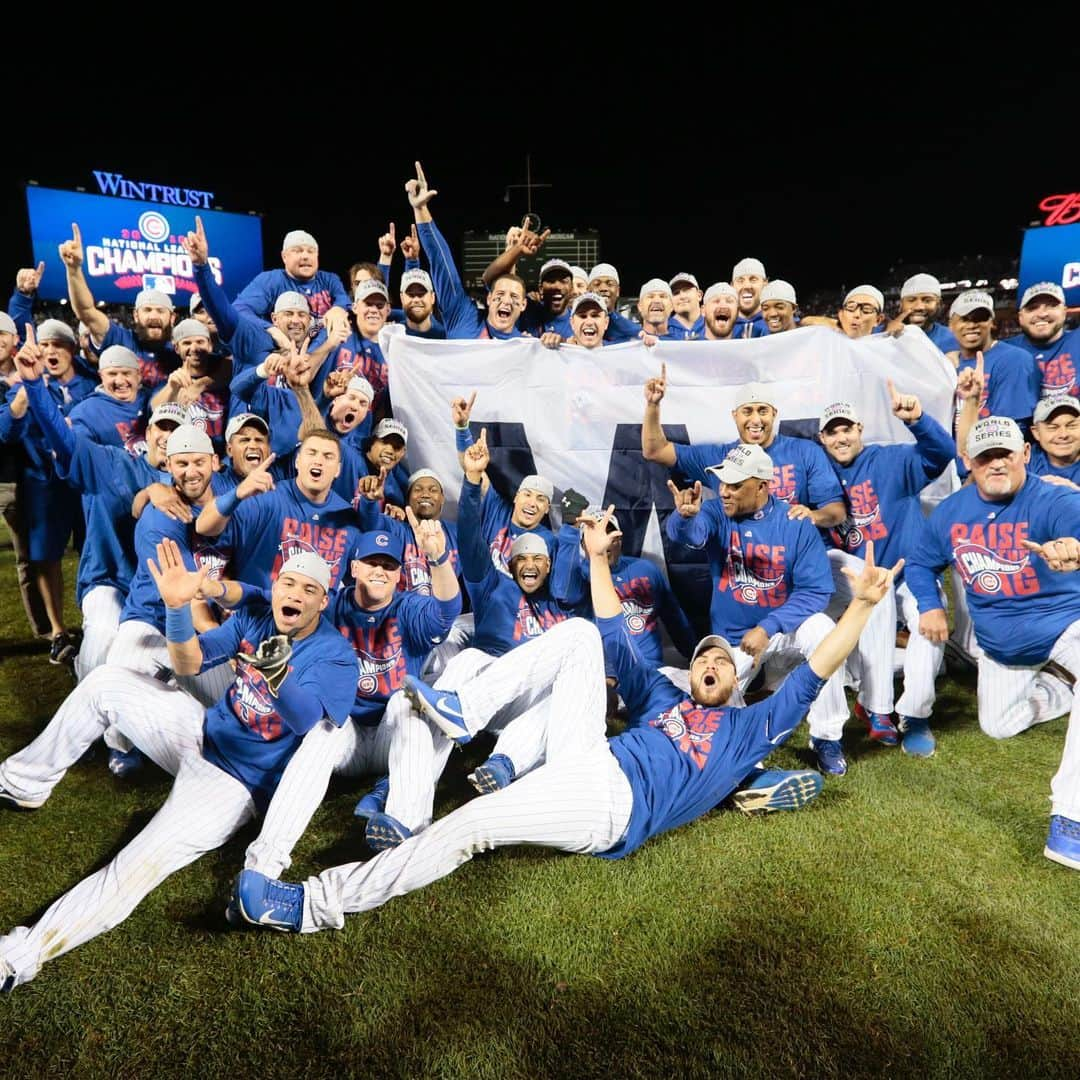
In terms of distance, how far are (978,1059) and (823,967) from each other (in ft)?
1.88

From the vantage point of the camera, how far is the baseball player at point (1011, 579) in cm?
455

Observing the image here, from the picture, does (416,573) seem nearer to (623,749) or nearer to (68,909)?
(623,749)

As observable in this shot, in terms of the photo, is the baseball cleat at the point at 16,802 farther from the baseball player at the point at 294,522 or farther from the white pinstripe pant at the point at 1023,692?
the white pinstripe pant at the point at 1023,692

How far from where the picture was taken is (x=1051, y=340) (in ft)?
20.6

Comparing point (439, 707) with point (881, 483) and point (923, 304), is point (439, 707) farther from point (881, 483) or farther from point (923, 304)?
point (923, 304)

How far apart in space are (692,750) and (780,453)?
2.61 metres

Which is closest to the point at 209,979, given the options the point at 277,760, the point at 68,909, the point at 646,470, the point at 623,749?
the point at 68,909

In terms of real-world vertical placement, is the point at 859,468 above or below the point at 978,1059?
above

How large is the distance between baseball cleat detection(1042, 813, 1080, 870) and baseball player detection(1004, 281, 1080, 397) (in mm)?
3877

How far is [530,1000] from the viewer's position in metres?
2.94

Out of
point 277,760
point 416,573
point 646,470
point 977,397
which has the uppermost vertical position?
point 977,397

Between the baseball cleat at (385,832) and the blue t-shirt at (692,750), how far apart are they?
0.99 meters

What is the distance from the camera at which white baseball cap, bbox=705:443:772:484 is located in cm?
498

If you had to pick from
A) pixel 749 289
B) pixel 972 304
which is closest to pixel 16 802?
pixel 749 289
